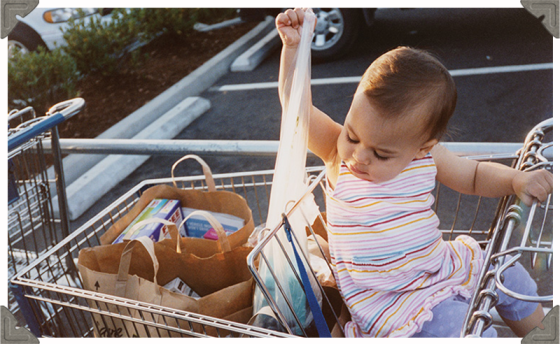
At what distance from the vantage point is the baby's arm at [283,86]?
167 centimetres

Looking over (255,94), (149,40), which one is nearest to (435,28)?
(255,94)

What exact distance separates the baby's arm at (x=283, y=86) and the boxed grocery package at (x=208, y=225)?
0.53 metres

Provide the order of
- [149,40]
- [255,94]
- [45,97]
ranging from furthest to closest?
[149,40], [255,94], [45,97]

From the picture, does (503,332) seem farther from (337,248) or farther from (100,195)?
(100,195)

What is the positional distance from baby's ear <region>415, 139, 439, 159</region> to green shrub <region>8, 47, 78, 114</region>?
433 centimetres

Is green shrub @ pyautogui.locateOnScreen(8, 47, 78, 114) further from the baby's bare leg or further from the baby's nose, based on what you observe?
the baby's bare leg

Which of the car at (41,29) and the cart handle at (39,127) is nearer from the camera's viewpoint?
the cart handle at (39,127)

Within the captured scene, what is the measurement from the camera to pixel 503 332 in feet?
8.25

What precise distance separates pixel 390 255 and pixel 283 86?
0.72 meters

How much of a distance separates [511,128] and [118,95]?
454 cm

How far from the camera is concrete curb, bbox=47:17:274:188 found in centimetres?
468

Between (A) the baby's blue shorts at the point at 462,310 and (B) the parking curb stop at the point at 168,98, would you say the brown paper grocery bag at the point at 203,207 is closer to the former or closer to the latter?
(A) the baby's blue shorts at the point at 462,310

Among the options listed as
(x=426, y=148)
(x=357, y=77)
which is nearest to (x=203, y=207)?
(x=426, y=148)

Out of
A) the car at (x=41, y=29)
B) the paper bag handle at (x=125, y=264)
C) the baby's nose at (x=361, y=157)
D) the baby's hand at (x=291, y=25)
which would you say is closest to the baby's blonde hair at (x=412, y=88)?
the baby's nose at (x=361, y=157)
